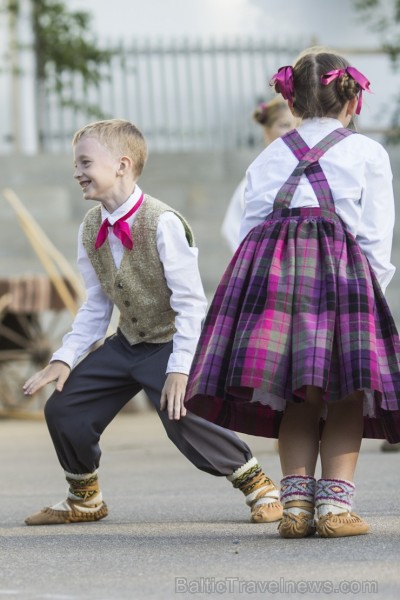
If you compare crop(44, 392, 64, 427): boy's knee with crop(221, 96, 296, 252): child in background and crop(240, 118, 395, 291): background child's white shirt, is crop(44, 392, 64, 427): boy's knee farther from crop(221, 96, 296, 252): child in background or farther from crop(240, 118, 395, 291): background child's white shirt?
crop(221, 96, 296, 252): child in background

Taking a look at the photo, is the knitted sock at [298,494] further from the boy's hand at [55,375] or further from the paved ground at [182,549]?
the boy's hand at [55,375]

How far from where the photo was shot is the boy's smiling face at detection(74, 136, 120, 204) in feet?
12.3

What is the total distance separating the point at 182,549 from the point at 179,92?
9.95m

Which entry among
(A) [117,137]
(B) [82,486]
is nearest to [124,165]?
(A) [117,137]

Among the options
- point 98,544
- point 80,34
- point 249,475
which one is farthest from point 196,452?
point 80,34

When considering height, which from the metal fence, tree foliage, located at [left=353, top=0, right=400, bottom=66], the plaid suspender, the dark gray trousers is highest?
the plaid suspender

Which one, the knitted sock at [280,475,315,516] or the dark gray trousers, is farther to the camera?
the dark gray trousers

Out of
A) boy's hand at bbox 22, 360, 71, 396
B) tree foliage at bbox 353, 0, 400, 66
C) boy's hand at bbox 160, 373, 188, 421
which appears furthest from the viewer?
tree foliage at bbox 353, 0, 400, 66

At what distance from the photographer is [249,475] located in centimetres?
371

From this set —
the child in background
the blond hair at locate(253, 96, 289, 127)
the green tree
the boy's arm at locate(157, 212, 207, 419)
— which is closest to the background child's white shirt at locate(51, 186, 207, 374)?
the boy's arm at locate(157, 212, 207, 419)

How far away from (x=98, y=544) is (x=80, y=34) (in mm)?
9824

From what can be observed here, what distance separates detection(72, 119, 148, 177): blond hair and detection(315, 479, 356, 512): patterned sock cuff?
1.09 metres

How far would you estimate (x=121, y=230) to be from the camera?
369 centimetres

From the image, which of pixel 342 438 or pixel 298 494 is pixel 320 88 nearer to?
pixel 342 438
